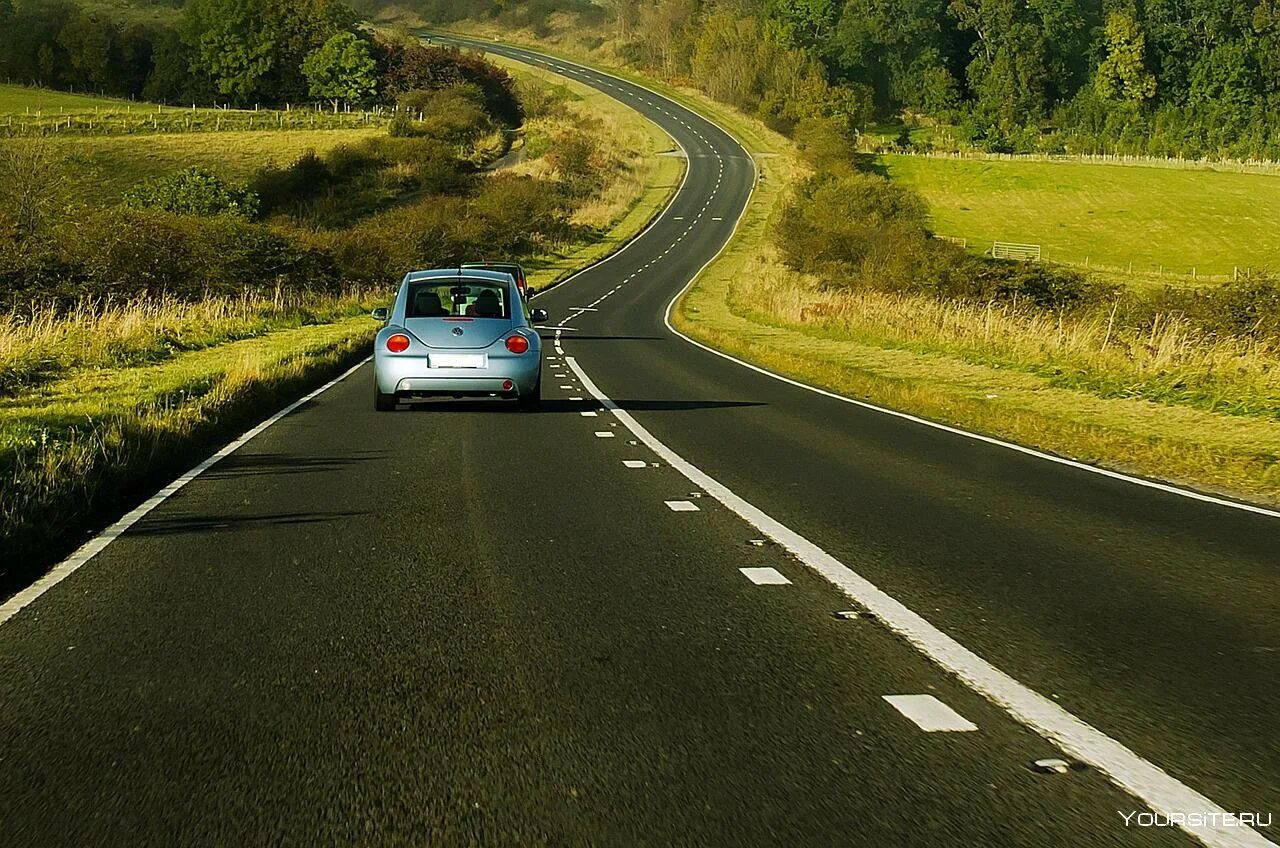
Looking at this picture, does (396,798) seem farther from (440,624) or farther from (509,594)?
(509,594)

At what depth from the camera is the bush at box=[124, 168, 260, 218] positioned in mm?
66875

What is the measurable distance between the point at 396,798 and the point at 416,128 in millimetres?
104377

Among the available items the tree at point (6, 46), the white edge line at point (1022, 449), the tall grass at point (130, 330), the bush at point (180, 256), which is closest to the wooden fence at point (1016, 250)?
the bush at point (180, 256)

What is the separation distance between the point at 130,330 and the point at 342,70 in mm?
102332

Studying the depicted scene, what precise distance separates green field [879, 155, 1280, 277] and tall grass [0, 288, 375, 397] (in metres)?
46.1

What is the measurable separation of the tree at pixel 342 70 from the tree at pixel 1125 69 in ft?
243

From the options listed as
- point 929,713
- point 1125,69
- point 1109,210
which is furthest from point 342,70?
point 929,713

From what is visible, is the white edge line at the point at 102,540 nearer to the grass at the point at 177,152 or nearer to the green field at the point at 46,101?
the grass at the point at 177,152

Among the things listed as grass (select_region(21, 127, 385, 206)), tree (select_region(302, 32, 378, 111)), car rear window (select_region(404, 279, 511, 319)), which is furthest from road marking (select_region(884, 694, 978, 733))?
tree (select_region(302, 32, 378, 111))

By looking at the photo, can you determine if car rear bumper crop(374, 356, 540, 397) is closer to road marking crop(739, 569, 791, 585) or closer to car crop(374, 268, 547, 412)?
car crop(374, 268, 547, 412)

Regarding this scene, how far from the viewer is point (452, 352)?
1616cm

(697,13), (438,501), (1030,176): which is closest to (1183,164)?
(1030,176)

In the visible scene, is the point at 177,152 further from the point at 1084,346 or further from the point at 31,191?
the point at 1084,346

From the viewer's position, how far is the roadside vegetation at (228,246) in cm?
1184
